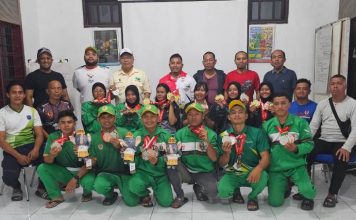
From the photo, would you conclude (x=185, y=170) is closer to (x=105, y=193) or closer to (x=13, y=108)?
(x=105, y=193)

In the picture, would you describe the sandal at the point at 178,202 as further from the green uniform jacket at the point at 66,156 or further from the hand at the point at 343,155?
the hand at the point at 343,155

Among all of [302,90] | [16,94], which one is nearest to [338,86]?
[302,90]

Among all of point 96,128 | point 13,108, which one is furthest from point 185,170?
point 13,108

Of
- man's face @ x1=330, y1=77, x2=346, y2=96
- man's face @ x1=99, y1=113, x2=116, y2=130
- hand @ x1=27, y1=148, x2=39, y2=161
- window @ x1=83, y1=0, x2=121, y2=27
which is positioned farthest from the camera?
window @ x1=83, y1=0, x2=121, y2=27

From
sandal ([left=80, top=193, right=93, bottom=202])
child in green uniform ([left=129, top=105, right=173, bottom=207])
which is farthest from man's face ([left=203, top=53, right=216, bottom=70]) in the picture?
sandal ([left=80, top=193, right=93, bottom=202])

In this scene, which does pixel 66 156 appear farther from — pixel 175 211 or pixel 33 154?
pixel 175 211

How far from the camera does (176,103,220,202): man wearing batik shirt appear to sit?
2.78 m

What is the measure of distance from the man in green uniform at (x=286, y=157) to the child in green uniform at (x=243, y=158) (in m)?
0.10

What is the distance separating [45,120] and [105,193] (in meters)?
1.10

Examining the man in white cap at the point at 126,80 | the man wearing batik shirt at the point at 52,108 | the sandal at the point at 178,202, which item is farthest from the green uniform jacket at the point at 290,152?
the man wearing batik shirt at the point at 52,108

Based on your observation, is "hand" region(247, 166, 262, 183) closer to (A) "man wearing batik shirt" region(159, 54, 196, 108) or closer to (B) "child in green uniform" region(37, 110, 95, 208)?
(A) "man wearing batik shirt" region(159, 54, 196, 108)

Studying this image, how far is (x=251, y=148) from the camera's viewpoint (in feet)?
9.22

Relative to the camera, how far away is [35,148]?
10.2 ft

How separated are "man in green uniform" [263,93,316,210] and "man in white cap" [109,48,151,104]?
1.59 m
